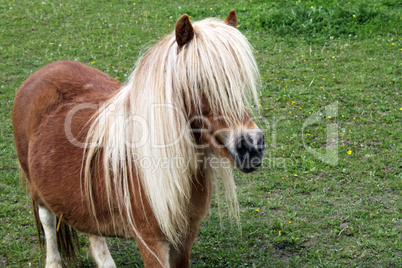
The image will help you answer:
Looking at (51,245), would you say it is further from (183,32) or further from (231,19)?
(231,19)

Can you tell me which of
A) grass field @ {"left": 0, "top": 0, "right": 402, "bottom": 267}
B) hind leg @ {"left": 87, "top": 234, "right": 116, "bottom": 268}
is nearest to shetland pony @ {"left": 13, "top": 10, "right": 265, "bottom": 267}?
hind leg @ {"left": 87, "top": 234, "right": 116, "bottom": 268}

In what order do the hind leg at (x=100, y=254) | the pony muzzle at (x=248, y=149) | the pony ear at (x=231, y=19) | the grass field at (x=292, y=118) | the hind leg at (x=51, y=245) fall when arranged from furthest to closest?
the grass field at (x=292, y=118)
the hind leg at (x=51, y=245)
the hind leg at (x=100, y=254)
the pony ear at (x=231, y=19)
the pony muzzle at (x=248, y=149)

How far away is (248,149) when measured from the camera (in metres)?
2.17

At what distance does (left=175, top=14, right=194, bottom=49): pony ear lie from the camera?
219 cm

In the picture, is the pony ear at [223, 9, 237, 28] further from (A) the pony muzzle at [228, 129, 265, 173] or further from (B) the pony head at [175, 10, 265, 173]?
(A) the pony muzzle at [228, 129, 265, 173]

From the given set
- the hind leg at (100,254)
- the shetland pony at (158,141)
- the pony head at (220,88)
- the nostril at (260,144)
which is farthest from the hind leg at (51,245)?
the nostril at (260,144)

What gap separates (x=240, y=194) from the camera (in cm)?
426

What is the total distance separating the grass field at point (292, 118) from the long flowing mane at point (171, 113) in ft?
4.30

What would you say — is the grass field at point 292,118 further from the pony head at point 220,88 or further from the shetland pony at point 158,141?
the pony head at point 220,88

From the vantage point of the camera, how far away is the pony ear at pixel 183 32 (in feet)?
7.17

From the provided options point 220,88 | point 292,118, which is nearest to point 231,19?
point 220,88

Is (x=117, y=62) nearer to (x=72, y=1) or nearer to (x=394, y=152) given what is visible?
(x=72, y=1)

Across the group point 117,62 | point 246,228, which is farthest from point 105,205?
point 117,62

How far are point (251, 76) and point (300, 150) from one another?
2640 millimetres
